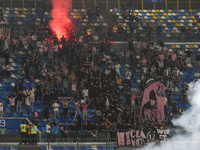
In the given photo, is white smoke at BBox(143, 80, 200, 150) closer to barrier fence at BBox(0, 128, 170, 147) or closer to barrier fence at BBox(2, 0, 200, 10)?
barrier fence at BBox(0, 128, 170, 147)

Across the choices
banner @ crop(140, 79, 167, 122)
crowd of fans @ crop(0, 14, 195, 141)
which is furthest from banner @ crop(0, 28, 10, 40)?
banner @ crop(140, 79, 167, 122)

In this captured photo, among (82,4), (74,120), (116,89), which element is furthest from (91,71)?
(82,4)

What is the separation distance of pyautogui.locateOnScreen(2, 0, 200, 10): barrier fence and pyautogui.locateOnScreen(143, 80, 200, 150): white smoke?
20563 millimetres

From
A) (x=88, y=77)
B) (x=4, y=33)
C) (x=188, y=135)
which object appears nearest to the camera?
(x=188, y=135)

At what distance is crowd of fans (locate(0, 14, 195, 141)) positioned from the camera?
33531 millimetres

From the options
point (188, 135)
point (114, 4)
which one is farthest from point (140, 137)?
point (114, 4)

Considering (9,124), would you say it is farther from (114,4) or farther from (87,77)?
(114,4)

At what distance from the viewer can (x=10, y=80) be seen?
3725cm

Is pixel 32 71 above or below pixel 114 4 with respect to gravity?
below

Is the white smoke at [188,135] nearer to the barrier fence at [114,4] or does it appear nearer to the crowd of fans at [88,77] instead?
the crowd of fans at [88,77]

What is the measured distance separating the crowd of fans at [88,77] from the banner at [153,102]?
1.20 feet

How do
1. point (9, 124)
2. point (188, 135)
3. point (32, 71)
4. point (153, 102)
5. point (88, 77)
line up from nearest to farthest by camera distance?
point (188, 135)
point (9, 124)
point (153, 102)
point (88, 77)
point (32, 71)

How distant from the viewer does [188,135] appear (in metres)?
29.6

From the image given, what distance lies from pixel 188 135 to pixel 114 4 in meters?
23.3
